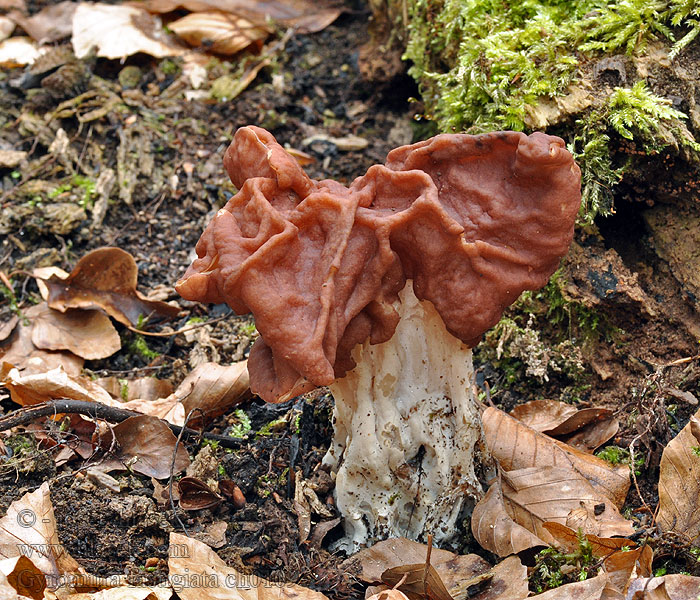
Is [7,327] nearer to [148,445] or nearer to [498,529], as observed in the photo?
[148,445]

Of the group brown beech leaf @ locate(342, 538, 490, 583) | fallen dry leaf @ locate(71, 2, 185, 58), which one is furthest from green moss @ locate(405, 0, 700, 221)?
fallen dry leaf @ locate(71, 2, 185, 58)

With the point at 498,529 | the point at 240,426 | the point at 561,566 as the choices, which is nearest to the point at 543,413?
the point at 498,529

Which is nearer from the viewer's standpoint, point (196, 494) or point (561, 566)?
point (561, 566)

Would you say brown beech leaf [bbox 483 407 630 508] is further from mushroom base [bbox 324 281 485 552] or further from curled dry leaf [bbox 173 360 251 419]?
curled dry leaf [bbox 173 360 251 419]

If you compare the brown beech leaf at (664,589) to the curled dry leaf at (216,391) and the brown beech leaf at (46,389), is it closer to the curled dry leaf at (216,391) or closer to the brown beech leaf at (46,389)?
the curled dry leaf at (216,391)

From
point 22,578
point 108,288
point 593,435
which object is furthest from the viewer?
point 108,288

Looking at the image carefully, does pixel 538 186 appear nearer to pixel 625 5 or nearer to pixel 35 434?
pixel 625 5

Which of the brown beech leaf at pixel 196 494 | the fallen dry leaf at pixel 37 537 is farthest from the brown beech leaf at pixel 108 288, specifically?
the fallen dry leaf at pixel 37 537

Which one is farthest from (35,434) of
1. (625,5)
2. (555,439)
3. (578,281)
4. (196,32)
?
(196,32)
